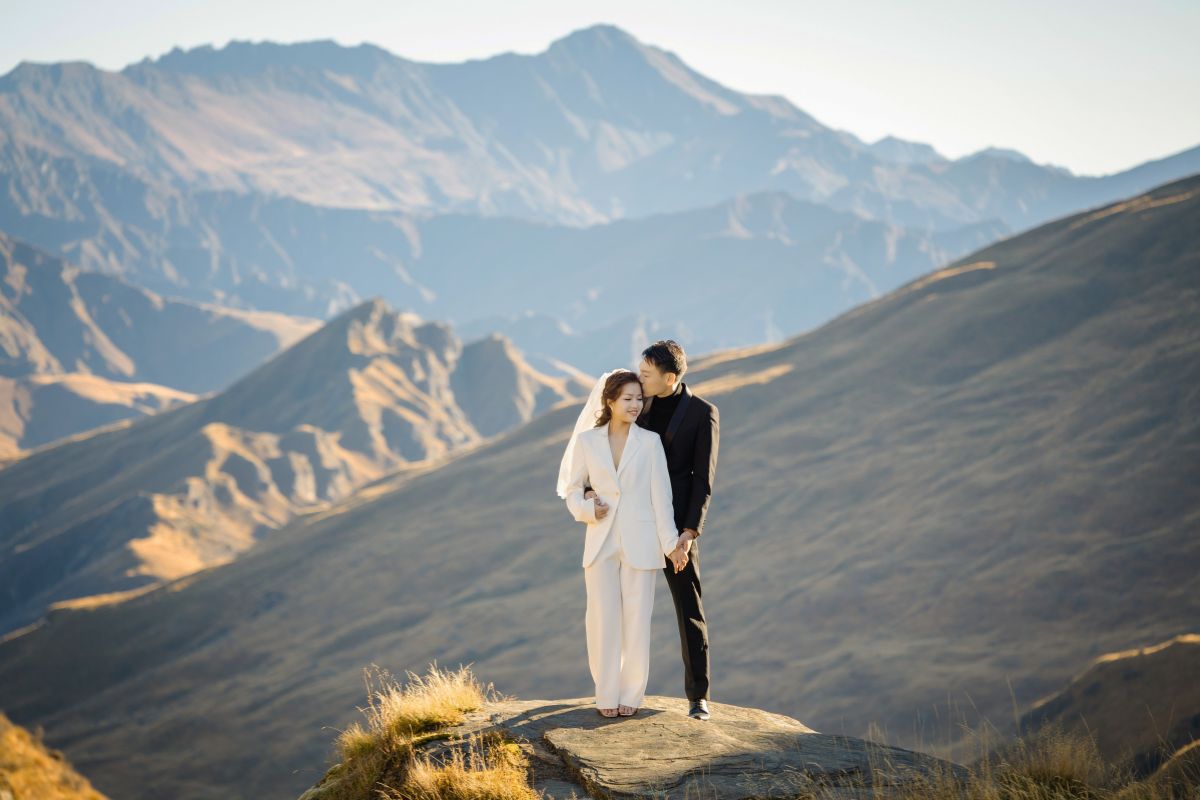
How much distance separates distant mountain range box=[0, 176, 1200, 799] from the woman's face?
32.7 meters

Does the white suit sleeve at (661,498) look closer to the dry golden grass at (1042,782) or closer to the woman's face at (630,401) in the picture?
the woman's face at (630,401)

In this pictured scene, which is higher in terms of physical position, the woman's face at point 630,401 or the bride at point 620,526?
the woman's face at point 630,401

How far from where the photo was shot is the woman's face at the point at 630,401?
8.39 m

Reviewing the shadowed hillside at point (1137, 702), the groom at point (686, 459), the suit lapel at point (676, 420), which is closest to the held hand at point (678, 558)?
the groom at point (686, 459)

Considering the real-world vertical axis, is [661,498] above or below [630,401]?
below

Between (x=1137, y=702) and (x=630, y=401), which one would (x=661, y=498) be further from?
(x=1137, y=702)

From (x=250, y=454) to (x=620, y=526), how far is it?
132749 mm

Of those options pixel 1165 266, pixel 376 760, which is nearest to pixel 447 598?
pixel 1165 266

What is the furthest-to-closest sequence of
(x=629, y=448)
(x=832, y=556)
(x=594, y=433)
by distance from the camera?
(x=832, y=556) < (x=594, y=433) < (x=629, y=448)

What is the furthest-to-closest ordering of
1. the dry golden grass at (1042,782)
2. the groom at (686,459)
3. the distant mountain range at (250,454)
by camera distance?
1. the distant mountain range at (250,454)
2. the groom at (686,459)
3. the dry golden grass at (1042,782)

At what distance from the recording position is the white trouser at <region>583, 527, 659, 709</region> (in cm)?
860

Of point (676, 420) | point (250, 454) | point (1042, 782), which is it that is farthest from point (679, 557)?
point (250, 454)

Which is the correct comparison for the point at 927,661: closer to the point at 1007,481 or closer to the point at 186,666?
the point at 1007,481

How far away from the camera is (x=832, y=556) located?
192ft
